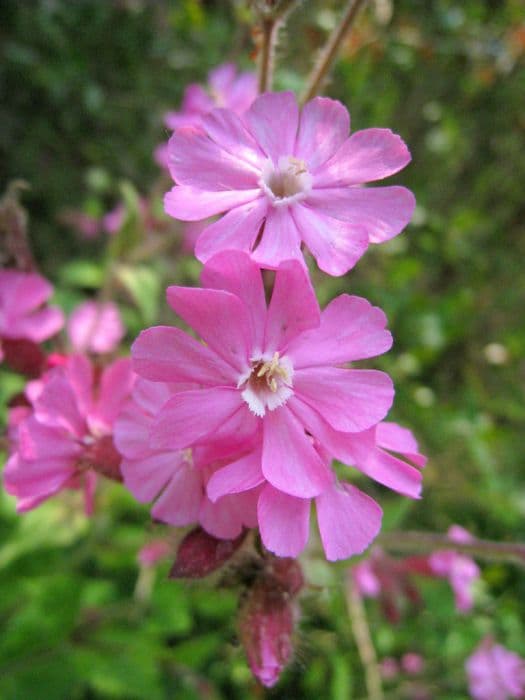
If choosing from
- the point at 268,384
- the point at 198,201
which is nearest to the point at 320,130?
the point at 198,201

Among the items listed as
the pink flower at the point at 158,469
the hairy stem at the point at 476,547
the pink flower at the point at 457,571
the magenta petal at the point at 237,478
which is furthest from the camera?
the pink flower at the point at 457,571

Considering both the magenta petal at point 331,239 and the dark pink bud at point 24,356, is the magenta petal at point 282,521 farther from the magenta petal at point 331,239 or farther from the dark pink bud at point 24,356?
the dark pink bud at point 24,356

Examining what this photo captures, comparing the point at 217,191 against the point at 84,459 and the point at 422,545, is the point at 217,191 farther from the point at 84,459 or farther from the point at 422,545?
the point at 422,545

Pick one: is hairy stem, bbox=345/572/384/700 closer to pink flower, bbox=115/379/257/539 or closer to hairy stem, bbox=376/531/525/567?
hairy stem, bbox=376/531/525/567

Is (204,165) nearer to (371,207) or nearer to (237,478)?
(371,207)

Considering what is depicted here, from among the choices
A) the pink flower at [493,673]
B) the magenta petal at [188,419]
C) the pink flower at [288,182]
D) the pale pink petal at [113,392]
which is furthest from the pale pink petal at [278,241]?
Answer: the pink flower at [493,673]

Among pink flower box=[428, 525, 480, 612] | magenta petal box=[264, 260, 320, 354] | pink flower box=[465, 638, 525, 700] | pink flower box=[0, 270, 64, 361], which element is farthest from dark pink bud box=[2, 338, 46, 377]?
pink flower box=[465, 638, 525, 700]

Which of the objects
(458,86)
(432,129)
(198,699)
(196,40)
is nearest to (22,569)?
(198,699)
